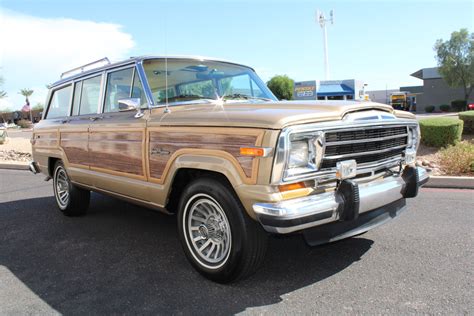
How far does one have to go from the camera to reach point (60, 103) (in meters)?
6.05

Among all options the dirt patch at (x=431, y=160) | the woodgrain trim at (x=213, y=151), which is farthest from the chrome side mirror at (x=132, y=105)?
the dirt patch at (x=431, y=160)

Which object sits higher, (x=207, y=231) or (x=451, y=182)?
(x=207, y=231)

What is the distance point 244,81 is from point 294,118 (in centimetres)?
215

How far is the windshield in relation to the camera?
418cm

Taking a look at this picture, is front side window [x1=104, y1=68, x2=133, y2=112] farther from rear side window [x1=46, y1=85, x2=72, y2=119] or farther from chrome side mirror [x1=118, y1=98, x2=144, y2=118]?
rear side window [x1=46, y1=85, x2=72, y2=119]

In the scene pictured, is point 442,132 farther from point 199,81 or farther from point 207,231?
point 207,231

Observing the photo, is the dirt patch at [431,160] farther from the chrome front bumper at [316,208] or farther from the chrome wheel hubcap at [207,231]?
the chrome wheel hubcap at [207,231]

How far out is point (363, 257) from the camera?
12.3 feet

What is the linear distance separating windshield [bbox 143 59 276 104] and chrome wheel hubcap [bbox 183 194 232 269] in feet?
4.11

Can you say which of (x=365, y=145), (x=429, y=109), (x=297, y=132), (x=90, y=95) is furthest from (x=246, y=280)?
(x=429, y=109)

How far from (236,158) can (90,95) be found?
3.07 metres

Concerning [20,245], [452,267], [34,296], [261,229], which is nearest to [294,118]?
[261,229]

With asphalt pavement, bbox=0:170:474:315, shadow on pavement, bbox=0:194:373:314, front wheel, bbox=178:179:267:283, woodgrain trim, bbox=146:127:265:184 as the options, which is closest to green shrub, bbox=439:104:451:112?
asphalt pavement, bbox=0:170:474:315

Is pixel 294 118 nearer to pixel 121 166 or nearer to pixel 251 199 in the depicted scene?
pixel 251 199
